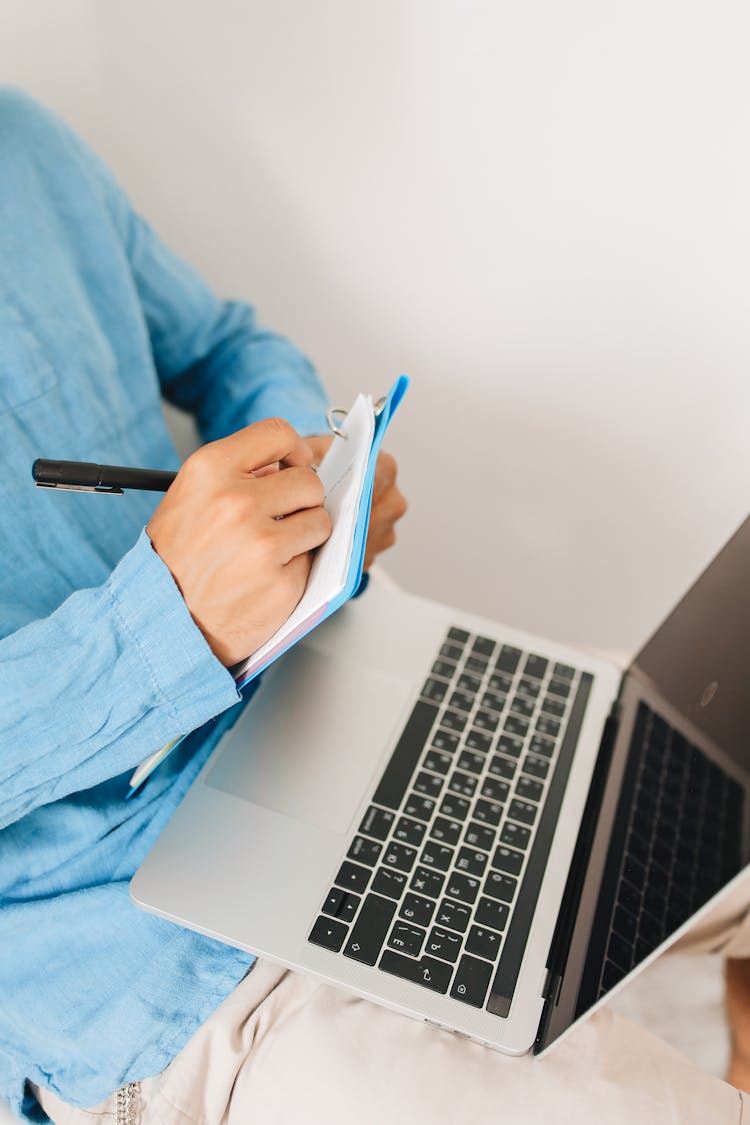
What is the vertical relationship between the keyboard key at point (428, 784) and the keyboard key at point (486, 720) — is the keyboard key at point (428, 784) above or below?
below

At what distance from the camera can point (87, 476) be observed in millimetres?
556

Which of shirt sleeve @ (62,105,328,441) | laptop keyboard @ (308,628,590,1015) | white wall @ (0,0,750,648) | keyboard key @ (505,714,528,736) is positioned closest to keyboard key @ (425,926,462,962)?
laptop keyboard @ (308,628,590,1015)

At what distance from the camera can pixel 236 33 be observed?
2.85 feet

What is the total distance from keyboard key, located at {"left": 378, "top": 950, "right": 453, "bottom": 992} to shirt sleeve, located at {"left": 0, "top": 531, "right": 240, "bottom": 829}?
217mm

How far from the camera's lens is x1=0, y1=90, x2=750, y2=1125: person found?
0.53m

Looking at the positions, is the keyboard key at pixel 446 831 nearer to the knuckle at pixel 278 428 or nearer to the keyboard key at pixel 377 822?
the keyboard key at pixel 377 822

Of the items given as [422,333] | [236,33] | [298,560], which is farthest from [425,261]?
[298,560]

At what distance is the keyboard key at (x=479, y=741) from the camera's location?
28.9 inches

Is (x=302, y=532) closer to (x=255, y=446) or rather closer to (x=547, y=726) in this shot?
(x=255, y=446)

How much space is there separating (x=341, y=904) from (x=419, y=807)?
0.10 meters

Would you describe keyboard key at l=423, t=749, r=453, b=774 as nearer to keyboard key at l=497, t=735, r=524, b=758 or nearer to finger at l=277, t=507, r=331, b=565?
keyboard key at l=497, t=735, r=524, b=758

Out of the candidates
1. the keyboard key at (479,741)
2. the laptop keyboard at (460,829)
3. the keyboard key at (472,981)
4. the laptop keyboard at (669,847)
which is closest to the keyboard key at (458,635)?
the laptop keyboard at (460,829)

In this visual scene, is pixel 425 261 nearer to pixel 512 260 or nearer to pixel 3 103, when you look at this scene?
pixel 512 260

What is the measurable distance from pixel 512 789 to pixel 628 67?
66 centimetres
